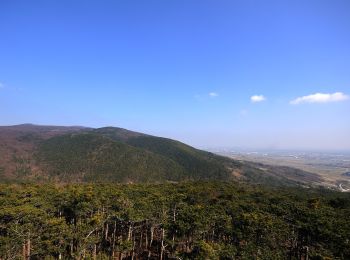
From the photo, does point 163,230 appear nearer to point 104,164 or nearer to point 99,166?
point 99,166

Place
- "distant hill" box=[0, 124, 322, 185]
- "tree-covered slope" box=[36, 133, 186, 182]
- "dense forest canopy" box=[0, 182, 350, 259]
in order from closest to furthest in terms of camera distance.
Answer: "dense forest canopy" box=[0, 182, 350, 259] → "distant hill" box=[0, 124, 322, 185] → "tree-covered slope" box=[36, 133, 186, 182]

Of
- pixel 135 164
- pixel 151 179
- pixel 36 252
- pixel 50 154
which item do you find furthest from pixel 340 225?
pixel 50 154

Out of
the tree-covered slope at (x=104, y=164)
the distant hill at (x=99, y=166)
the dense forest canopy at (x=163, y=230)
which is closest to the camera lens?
the dense forest canopy at (x=163, y=230)

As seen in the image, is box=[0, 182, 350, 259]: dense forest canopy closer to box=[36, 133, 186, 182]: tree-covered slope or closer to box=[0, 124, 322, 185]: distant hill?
box=[36, 133, 186, 182]: tree-covered slope

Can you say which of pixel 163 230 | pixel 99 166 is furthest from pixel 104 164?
pixel 163 230

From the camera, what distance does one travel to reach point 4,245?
35.3 m

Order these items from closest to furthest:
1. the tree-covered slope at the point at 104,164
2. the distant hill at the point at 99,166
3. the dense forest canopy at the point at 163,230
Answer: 1. the dense forest canopy at the point at 163,230
2. the distant hill at the point at 99,166
3. the tree-covered slope at the point at 104,164

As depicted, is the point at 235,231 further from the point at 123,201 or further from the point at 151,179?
the point at 151,179

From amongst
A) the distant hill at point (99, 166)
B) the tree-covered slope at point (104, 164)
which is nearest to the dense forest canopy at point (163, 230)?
the tree-covered slope at point (104, 164)

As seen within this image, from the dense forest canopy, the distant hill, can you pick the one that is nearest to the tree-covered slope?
the distant hill

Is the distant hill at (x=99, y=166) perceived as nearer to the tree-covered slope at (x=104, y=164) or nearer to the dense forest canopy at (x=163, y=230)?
the tree-covered slope at (x=104, y=164)

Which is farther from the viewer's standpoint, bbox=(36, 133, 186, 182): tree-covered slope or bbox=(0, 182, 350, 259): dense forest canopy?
bbox=(36, 133, 186, 182): tree-covered slope

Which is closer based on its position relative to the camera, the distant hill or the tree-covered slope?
the distant hill

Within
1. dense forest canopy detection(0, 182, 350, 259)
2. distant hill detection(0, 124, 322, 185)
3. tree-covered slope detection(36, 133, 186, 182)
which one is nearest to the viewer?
dense forest canopy detection(0, 182, 350, 259)
